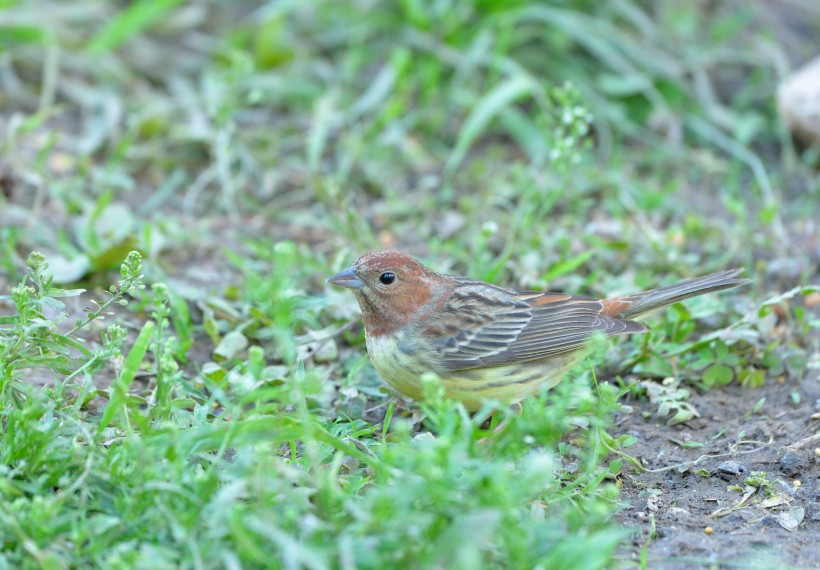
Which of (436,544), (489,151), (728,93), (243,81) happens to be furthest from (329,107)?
(436,544)

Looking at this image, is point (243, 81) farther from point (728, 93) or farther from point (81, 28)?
point (728, 93)

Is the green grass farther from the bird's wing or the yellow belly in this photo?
the bird's wing

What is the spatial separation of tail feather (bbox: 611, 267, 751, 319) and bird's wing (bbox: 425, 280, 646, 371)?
122 millimetres

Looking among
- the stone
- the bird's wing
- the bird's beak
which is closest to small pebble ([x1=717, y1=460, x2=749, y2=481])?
the bird's wing

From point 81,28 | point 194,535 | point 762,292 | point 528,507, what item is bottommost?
point 762,292

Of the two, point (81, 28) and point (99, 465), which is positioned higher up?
point (81, 28)

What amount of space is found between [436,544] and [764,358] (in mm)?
2677

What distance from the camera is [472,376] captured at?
4.40 metres

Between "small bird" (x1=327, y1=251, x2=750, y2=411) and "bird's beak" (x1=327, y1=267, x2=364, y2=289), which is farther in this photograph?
"bird's beak" (x1=327, y1=267, x2=364, y2=289)

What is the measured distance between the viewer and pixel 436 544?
9.34 ft

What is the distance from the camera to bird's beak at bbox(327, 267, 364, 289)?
452 centimetres

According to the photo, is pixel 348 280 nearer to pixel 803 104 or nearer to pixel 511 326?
pixel 511 326

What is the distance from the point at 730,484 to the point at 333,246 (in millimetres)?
2926

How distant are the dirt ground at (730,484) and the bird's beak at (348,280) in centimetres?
131
